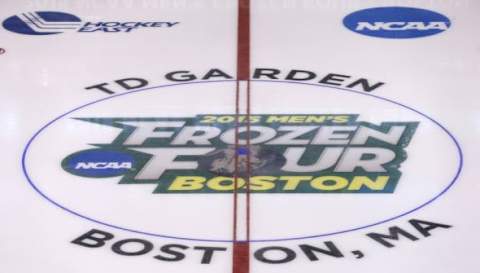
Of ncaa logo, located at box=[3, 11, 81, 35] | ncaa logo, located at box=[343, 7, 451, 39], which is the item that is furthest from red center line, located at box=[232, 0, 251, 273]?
ncaa logo, located at box=[3, 11, 81, 35]

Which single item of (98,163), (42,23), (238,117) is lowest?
(98,163)

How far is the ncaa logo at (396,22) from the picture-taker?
3.58m

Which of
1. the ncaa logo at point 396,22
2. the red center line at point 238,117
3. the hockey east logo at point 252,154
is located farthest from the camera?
the ncaa logo at point 396,22

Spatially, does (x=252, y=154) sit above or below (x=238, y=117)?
below

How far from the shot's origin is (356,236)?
7.20 feet

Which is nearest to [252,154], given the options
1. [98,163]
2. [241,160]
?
[241,160]

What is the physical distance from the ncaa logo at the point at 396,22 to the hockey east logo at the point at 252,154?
88 cm

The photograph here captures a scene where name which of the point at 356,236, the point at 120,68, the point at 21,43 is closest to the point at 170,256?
the point at 356,236

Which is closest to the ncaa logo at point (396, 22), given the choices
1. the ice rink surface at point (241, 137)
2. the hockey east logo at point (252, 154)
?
the ice rink surface at point (241, 137)

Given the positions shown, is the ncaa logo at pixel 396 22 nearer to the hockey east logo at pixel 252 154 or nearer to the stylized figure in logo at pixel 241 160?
the hockey east logo at pixel 252 154

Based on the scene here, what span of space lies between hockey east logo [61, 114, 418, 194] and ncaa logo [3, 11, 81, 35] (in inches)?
37.5

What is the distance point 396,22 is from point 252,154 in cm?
137

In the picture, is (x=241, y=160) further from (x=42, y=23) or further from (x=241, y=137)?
(x=42, y=23)

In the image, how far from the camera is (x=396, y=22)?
370 centimetres
